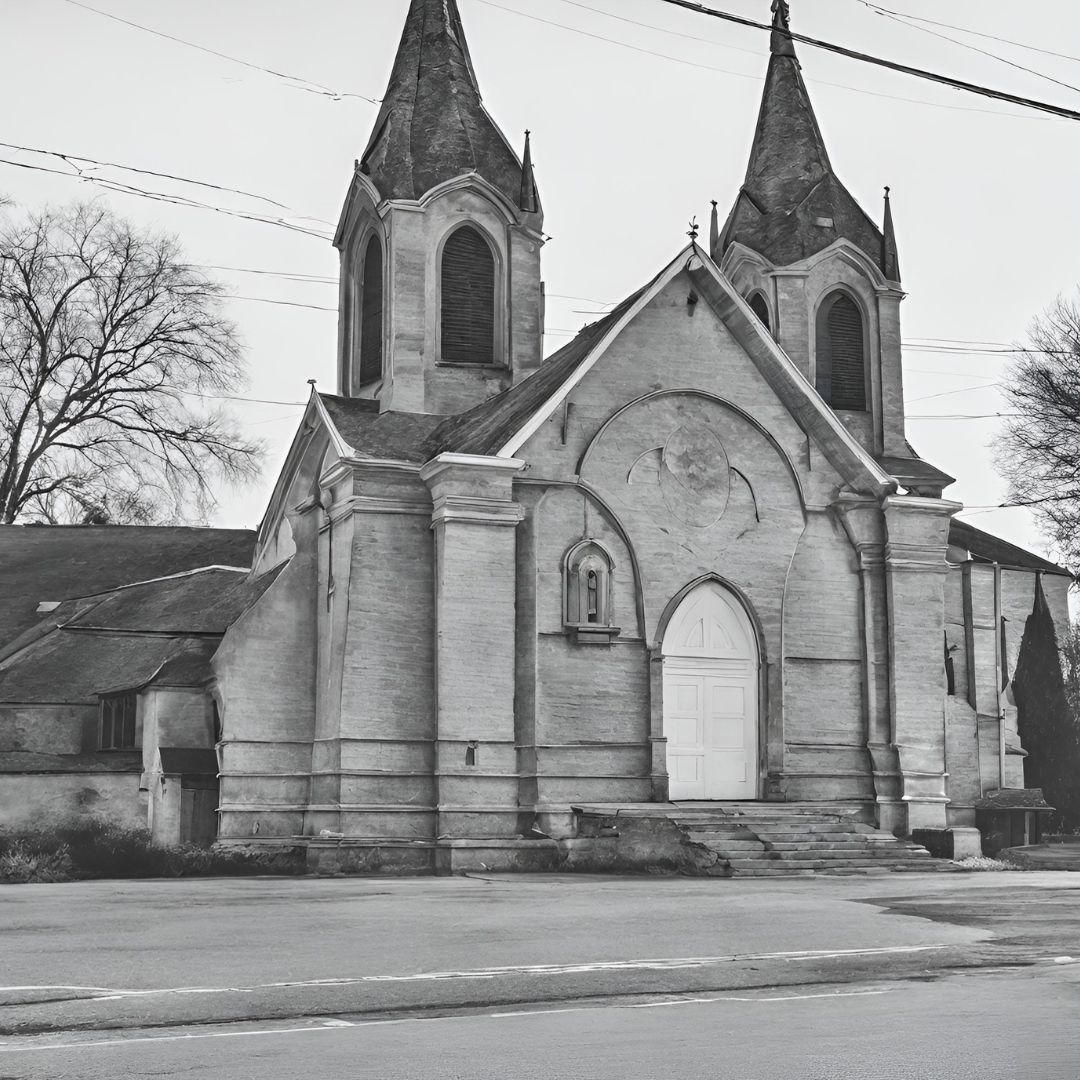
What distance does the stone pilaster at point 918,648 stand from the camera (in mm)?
27812

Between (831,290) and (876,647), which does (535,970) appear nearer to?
(876,647)

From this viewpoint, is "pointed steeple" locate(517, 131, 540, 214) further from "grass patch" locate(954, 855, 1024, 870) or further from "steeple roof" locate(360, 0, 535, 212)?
"grass patch" locate(954, 855, 1024, 870)

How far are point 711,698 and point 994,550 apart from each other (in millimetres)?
24487

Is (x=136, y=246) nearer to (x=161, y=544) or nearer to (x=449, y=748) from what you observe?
(x=161, y=544)

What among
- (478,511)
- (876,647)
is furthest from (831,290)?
A: (478,511)

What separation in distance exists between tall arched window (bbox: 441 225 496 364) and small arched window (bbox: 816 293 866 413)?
6830 mm

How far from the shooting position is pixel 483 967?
11867 mm

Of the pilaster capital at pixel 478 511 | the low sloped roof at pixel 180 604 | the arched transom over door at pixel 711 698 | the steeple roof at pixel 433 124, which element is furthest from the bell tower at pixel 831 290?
the low sloped roof at pixel 180 604

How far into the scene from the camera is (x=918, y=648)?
28344 millimetres

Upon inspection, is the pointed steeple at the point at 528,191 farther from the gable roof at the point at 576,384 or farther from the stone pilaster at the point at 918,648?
the stone pilaster at the point at 918,648

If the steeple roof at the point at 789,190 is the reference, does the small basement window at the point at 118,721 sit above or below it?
below

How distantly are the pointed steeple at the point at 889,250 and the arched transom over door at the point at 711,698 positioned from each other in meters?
8.75

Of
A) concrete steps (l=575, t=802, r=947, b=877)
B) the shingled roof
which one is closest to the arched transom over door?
concrete steps (l=575, t=802, r=947, b=877)

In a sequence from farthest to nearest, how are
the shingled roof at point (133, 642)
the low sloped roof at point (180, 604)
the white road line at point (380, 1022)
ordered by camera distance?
the low sloped roof at point (180, 604) < the shingled roof at point (133, 642) < the white road line at point (380, 1022)
